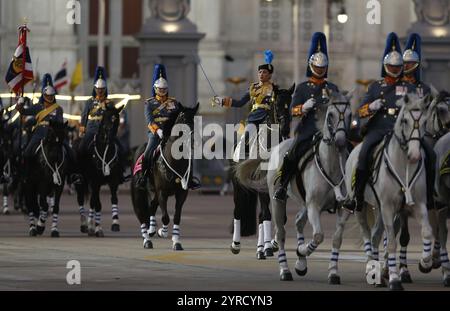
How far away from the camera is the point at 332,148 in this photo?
984 inches

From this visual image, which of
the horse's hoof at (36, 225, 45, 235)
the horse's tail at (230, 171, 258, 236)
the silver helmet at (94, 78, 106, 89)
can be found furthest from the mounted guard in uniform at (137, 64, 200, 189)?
the horse's hoof at (36, 225, 45, 235)

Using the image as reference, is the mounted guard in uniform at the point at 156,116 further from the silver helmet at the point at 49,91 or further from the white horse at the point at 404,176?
the white horse at the point at 404,176

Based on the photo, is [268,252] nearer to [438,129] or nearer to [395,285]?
[438,129]

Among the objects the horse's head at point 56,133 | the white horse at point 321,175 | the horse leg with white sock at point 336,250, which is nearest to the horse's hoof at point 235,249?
the white horse at point 321,175

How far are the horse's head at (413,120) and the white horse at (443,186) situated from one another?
86.3 inches

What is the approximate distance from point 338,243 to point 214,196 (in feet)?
119

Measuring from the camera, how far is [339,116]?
2436 cm

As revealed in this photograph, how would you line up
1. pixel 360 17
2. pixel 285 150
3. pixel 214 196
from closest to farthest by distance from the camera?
pixel 285 150 < pixel 214 196 < pixel 360 17

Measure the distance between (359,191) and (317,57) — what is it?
259 cm

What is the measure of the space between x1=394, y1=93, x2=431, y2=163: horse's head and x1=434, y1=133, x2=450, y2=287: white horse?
219 cm

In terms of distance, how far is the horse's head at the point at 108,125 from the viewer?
Answer: 115 ft

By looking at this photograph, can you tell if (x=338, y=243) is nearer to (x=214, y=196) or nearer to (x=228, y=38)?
(x=214, y=196)

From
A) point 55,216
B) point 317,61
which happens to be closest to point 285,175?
point 317,61
